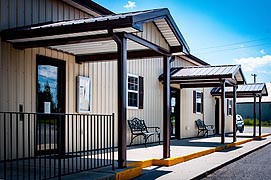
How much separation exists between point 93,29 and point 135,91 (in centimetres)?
706

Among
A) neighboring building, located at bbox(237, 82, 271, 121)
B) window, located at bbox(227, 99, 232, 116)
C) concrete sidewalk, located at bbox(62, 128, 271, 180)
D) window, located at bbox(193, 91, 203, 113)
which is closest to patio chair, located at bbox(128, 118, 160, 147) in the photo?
concrete sidewalk, located at bbox(62, 128, 271, 180)

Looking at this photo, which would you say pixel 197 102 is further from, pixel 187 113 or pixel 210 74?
pixel 210 74

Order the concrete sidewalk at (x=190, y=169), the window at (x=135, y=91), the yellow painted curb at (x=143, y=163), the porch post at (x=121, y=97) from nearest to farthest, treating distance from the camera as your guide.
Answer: the porch post at (x=121, y=97), the concrete sidewalk at (x=190, y=169), the yellow painted curb at (x=143, y=163), the window at (x=135, y=91)

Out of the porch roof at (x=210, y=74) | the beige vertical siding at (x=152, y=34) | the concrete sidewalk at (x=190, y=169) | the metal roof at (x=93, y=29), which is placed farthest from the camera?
the porch roof at (x=210, y=74)

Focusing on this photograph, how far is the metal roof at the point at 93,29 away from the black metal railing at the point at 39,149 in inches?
63.6

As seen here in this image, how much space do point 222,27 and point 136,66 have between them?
651 centimetres

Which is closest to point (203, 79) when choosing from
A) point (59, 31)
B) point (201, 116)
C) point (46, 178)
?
point (201, 116)

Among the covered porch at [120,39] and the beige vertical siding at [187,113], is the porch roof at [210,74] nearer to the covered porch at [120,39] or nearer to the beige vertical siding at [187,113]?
the beige vertical siding at [187,113]

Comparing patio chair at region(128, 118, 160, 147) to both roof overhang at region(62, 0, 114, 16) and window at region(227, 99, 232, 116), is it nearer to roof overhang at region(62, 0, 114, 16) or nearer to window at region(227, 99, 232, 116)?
roof overhang at region(62, 0, 114, 16)

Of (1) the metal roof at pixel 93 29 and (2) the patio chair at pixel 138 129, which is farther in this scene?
→ (2) the patio chair at pixel 138 129

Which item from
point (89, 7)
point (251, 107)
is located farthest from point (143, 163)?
point (251, 107)

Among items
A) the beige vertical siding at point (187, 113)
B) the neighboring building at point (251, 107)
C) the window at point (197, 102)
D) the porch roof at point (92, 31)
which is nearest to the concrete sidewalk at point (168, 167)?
the porch roof at point (92, 31)

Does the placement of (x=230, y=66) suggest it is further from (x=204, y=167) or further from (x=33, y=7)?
(x=33, y=7)

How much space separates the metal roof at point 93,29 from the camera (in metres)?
7.11
